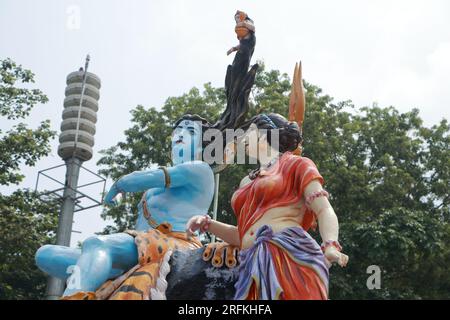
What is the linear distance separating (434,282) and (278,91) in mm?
5589

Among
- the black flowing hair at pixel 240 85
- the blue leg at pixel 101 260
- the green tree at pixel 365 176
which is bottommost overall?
the blue leg at pixel 101 260

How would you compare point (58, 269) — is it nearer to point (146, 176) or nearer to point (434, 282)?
point (146, 176)

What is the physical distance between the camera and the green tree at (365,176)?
1218 centimetres

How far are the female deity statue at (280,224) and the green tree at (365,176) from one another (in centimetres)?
779

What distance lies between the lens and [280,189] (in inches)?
155

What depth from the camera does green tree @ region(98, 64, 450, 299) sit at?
12.2 m

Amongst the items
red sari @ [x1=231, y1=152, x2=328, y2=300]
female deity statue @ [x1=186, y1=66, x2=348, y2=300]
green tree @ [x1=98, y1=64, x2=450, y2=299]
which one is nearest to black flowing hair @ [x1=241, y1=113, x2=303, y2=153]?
female deity statue @ [x1=186, y1=66, x2=348, y2=300]

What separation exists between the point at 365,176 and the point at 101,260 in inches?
403

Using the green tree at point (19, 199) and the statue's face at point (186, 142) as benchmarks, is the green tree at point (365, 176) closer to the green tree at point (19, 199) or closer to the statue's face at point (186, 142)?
the green tree at point (19, 199)

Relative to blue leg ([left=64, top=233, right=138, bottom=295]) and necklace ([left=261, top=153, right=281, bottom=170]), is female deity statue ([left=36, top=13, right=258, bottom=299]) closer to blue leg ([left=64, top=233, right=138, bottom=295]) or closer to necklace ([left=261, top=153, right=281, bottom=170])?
blue leg ([left=64, top=233, right=138, bottom=295])

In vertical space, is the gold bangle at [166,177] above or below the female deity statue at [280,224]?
above

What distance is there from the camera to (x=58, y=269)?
15.7 ft

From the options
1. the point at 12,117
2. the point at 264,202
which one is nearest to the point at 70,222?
the point at 12,117

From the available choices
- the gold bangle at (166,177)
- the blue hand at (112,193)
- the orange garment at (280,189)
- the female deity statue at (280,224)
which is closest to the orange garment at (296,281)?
the female deity statue at (280,224)
